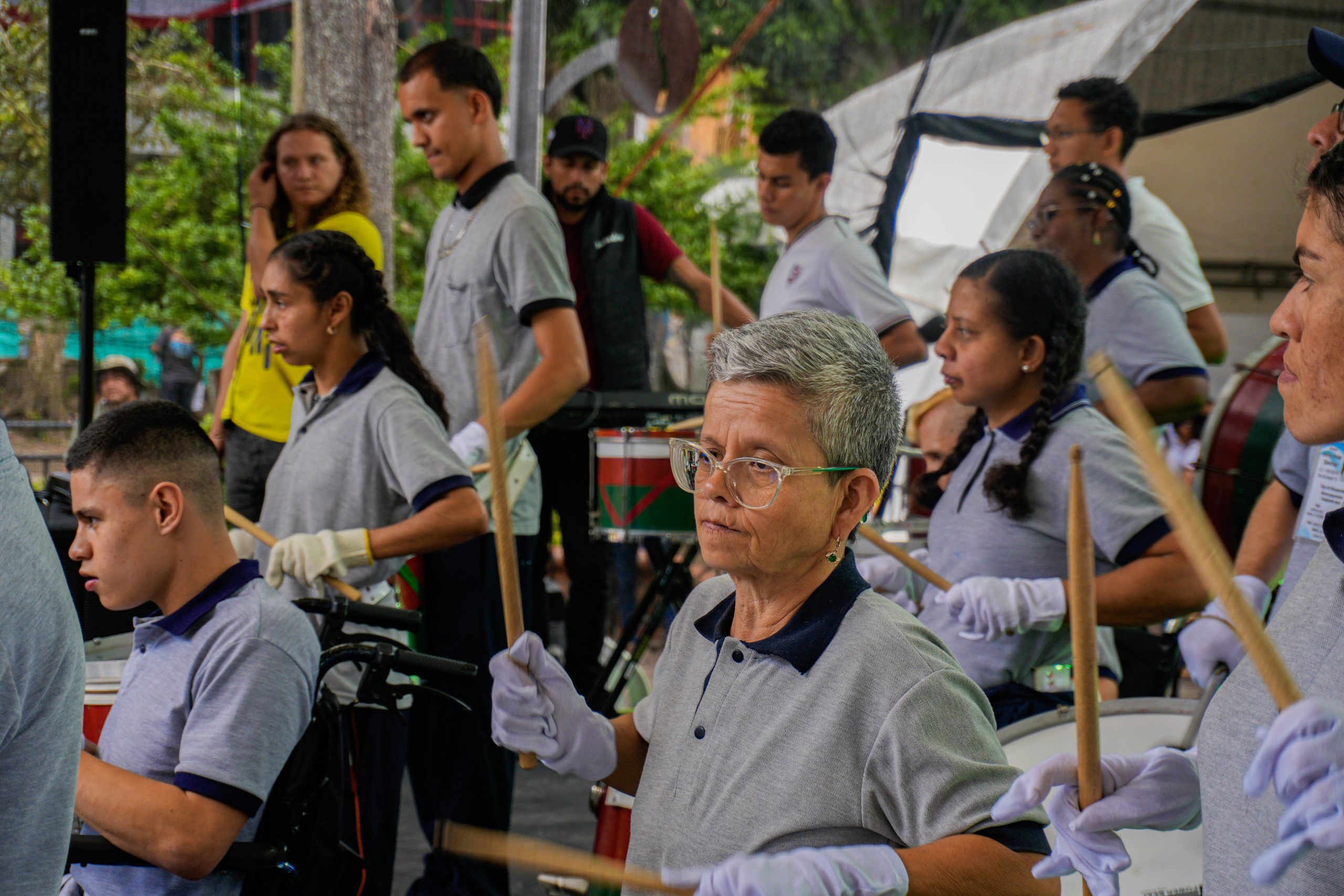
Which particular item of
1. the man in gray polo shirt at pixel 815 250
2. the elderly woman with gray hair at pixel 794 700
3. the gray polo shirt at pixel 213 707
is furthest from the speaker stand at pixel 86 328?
the elderly woman with gray hair at pixel 794 700

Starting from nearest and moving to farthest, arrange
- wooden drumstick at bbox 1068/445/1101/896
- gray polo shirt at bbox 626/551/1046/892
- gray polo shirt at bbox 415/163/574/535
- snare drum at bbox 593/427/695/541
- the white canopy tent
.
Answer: wooden drumstick at bbox 1068/445/1101/896 < gray polo shirt at bbox 626/551/1046/892 < gray polo shirt at bbox 415/163/574/535 < snare drum at bbox 593/427/695/541 < the white canopy tent

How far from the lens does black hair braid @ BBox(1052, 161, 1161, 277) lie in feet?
11.5

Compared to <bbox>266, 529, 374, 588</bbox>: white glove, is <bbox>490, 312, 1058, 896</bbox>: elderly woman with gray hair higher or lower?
higher

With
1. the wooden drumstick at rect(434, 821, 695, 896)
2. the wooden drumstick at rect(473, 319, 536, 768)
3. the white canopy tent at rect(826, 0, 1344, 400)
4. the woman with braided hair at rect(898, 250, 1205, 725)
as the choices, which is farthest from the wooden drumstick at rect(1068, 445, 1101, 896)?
the white canopy tent at rect(826, 0, 1344, 400)

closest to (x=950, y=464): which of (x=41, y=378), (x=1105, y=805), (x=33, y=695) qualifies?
(x=1105, y=805)

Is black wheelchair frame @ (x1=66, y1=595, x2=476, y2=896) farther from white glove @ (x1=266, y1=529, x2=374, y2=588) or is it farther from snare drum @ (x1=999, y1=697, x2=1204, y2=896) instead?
snare drum @ (x1=999, y1=697, x2=1204, y2=896)

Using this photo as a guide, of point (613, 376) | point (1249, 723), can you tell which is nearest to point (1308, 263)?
point (1249, 723)

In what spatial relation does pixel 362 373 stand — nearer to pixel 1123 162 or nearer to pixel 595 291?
pixel 595 291

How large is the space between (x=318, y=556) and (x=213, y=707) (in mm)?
710

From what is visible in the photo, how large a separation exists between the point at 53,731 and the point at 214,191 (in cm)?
646

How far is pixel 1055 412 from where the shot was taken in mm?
2490

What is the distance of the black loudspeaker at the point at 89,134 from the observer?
11.1ft

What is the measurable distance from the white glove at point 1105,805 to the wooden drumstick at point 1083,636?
0.02 meters

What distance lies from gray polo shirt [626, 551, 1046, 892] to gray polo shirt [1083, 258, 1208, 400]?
203cm
